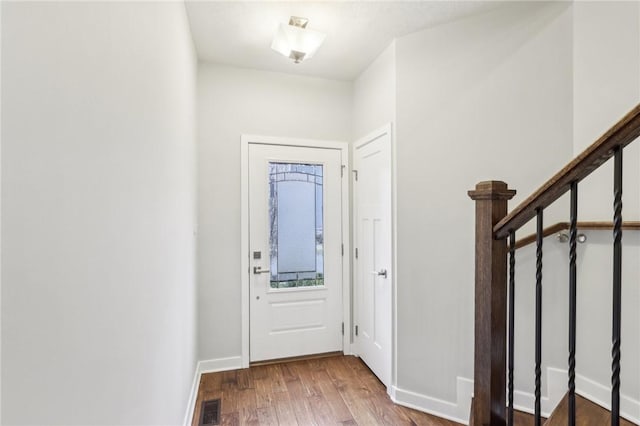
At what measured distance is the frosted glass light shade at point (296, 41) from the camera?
222cm

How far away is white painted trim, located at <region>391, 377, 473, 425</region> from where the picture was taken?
214cm

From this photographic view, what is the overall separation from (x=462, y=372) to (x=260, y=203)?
2.05 meters

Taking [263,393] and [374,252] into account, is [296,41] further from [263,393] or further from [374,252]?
[263,393]

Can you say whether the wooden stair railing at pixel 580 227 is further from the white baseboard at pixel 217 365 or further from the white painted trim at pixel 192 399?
the white baseboard at pixel 217 365

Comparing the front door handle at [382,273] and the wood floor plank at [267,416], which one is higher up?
the front door handle at [382,273]

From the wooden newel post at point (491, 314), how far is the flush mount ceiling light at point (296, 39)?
163cm

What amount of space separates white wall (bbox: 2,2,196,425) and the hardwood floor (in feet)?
3.68

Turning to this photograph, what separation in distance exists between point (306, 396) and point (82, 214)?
2.27m

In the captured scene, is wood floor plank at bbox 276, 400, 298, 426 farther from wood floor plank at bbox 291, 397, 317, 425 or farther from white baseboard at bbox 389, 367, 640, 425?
white baseboard at bbox 389, 367, 640, 425

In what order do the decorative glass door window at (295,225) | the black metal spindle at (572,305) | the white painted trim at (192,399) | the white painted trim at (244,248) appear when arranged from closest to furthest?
the black metal spindle at (572,305) → the white painted trim at (192,399) → the white painted trim at (244,248) → the decorative glass door window at (295,225)

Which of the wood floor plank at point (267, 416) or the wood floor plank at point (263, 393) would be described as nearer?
the wood floor plank at point (267, 416)

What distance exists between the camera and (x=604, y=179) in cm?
188

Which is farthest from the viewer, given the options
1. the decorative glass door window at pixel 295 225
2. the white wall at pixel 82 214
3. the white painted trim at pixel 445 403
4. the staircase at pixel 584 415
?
the decorative glass door window at pixel 295 225

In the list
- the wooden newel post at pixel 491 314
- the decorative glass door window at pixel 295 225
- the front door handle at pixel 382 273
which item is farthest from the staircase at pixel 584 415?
the decorative glass door window at pixel 295 225
